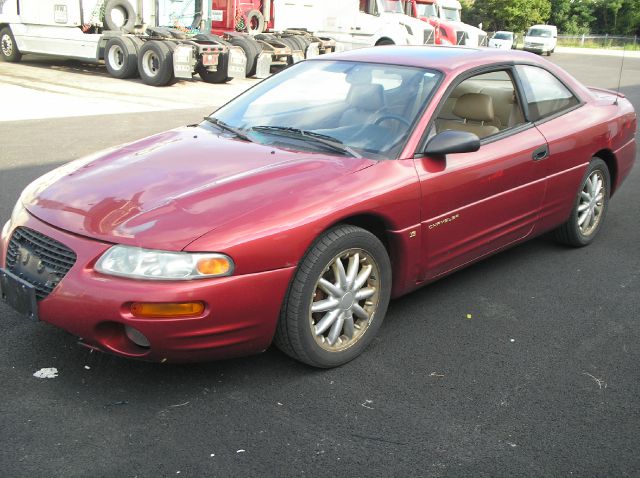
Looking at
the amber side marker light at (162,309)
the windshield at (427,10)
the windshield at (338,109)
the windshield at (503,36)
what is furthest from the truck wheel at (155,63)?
the windshield at (503,36)

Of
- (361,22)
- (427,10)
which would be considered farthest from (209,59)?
(427,10)

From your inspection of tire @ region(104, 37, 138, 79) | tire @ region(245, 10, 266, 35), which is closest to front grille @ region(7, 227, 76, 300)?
tire @ region(104, 37, 138, 79)

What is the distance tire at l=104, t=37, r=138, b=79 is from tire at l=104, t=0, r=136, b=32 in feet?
1.92

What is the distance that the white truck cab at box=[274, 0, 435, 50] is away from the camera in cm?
2173

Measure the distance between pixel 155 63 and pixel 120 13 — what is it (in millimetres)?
2134

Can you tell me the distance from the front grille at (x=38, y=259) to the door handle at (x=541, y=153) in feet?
9.43

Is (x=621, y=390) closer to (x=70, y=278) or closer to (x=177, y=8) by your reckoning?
(x=70, y=278)

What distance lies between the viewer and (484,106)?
4.66 metres

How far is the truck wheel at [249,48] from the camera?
18375 mm

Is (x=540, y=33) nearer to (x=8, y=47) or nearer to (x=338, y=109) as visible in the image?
(x=8, y=47)

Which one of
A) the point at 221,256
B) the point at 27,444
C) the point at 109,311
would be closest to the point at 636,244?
the point at 221,256

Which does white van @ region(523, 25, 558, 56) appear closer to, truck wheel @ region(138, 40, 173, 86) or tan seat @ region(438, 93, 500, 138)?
truck wheel @ region(138, 40, 173, 86)

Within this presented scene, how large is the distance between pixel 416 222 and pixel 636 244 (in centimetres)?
276

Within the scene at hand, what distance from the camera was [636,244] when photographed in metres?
5.77
